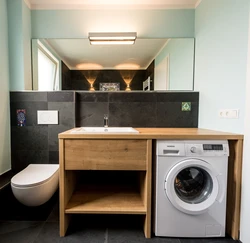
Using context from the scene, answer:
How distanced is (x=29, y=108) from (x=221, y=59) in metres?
2.25

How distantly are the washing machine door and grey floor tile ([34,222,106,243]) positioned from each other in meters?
0.73

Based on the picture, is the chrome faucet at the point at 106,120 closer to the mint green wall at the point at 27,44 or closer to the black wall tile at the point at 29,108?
the black wall tile at the point at 29,108

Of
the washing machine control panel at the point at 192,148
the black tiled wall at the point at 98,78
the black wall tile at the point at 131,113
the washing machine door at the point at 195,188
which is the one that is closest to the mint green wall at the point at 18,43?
the black tiled wall at the point at 98,78

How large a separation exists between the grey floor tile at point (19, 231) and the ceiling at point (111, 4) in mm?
2525

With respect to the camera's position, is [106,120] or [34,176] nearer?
[34,176]

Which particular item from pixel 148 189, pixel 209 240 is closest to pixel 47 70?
pixel 148 189

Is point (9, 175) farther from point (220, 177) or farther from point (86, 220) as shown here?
point (220, 177)

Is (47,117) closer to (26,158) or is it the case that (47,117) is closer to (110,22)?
(26,158)

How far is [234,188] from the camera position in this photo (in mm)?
1366

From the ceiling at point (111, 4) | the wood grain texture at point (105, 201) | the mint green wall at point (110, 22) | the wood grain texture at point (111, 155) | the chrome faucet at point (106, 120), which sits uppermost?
the ceiling at point (111, 4)

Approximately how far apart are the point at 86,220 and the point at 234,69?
2005 millimetres

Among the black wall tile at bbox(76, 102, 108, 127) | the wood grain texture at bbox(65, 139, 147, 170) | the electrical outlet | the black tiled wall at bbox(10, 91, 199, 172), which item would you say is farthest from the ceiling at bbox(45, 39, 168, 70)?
the wood grain texture at bbox(65, 139, 147, 170)

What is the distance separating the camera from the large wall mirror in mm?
2094

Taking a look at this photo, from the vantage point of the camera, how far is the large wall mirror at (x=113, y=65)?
2.09 metres
